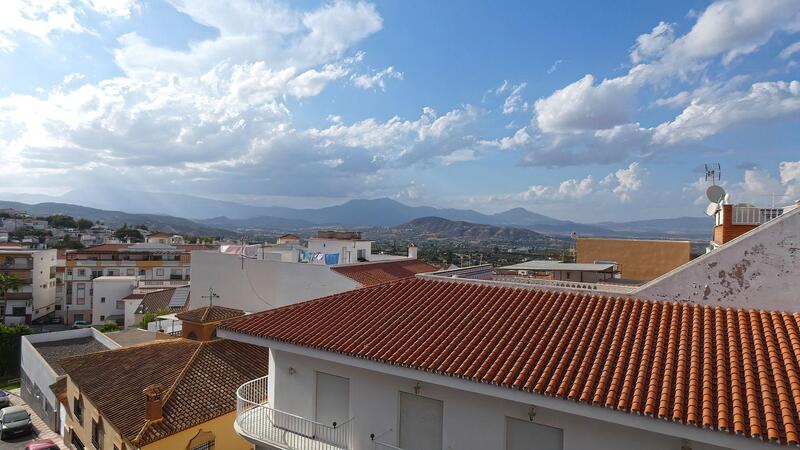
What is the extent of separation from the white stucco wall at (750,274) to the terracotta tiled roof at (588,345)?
41 centimetres

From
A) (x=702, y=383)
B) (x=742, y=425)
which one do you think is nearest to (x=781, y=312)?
(x=702, y=383)

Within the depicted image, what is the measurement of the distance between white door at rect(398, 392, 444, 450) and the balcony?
1397 millimetres

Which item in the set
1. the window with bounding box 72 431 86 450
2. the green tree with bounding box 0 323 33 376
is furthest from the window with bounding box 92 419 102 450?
the green tree with bounding box 0 323 33 376

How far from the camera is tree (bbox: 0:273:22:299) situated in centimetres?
6382

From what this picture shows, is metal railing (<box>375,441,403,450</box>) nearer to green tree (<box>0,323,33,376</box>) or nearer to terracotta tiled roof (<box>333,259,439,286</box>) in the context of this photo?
terracotta tiled roof (<box>333,259,439,286</box>)

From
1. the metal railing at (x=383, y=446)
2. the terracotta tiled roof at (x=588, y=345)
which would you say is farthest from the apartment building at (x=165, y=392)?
the metal railing at (x=383, y=446)

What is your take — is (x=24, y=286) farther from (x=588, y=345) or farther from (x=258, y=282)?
(x=588, y=345)

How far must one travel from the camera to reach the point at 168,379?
20125mm

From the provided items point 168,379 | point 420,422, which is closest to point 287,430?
point 420,422

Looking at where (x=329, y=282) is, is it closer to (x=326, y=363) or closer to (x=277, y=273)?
(x=277, y=273)

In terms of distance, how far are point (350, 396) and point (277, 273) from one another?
870 inches

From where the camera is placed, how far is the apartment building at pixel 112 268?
232 ft

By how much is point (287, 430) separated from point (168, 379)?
11.3 m

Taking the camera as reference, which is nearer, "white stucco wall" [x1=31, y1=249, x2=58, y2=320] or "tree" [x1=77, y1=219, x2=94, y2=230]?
"white stucco wall" [x1=31, y1=249, x2=58, y2=320]
